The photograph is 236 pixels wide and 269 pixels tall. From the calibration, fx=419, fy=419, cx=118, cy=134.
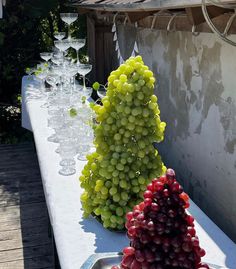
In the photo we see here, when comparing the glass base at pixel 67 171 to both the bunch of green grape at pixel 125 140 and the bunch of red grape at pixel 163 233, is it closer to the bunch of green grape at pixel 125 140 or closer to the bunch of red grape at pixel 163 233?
the bunch of green grape at pixel 125 140

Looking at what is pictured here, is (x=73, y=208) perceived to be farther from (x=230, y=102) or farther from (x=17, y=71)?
(x=17, y=71)

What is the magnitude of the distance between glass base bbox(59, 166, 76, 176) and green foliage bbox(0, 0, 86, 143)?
4.68 meters

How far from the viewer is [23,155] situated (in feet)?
18.0

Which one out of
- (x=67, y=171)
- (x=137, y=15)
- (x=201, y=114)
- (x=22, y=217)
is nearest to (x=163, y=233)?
(x=67, y=171)

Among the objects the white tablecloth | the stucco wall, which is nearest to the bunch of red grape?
the white tablecloth

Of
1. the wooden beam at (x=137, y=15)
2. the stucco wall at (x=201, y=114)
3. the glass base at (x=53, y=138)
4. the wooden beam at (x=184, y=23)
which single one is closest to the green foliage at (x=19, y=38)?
the wooden beam at (x=137, y=15)

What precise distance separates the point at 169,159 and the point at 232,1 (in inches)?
75.2

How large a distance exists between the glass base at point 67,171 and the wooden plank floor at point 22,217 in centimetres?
96

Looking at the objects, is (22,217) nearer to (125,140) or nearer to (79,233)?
(79,233)

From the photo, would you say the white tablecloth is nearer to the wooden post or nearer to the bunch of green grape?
the bunch of green grape

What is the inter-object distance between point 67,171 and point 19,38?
5085 millimetres

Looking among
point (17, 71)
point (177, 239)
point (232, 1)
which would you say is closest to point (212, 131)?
point (232, 1)

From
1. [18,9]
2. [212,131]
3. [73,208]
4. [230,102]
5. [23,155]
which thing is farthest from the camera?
[18,9]

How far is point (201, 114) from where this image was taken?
2.66m
